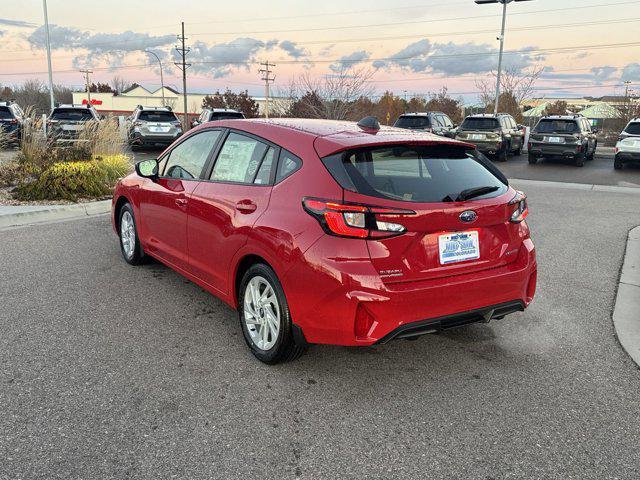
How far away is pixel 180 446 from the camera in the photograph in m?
2.75

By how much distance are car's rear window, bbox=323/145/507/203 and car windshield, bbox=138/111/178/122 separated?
719 inches

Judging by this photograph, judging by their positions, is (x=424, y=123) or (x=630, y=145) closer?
(x=630, y=145)

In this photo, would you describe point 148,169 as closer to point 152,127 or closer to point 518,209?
point 518,209

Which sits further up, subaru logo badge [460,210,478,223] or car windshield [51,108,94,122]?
car windshield [51,108,94,122]

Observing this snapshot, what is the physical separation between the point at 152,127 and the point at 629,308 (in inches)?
715

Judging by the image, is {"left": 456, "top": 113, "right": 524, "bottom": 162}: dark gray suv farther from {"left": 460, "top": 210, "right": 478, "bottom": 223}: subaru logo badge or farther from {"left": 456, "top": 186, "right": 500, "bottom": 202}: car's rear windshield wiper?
{"left": 460, "top": 210, "right": 478, "bottom": 223}: subaru logo badge

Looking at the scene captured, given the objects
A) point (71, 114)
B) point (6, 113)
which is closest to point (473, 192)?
point (71, 114)

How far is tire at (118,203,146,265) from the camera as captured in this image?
5.71 meters

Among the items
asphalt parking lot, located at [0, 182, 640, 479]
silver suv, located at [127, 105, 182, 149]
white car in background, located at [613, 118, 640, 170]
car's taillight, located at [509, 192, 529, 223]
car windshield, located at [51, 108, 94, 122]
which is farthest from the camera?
silver suv, located at [127, 105, 182, 149]

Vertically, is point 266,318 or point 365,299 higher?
point 365,299

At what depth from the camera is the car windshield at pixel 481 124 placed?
20.1 metres

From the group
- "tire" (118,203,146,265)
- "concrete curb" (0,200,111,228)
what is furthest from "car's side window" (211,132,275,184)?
"concrete curb" (0,200,111,228)

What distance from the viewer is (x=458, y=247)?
323 centimetres

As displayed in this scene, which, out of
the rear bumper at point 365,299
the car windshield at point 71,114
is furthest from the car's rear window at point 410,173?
the car windshield at point 71,114
